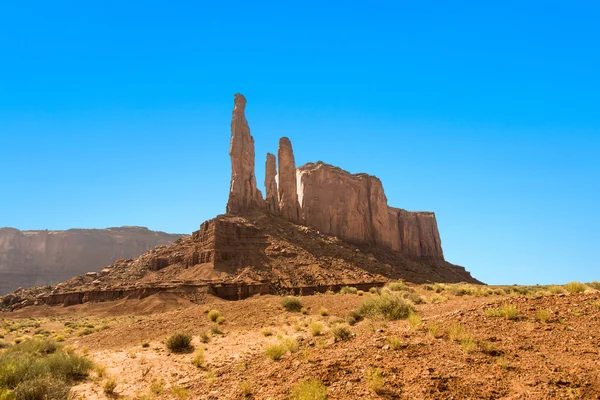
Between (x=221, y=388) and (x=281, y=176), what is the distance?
76.4 m

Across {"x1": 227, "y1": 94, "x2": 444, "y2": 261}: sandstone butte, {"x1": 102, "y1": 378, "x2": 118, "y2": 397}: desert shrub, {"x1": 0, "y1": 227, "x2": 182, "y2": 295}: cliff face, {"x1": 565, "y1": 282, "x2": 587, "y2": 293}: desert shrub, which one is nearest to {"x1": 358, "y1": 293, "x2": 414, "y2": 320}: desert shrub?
{"x1": 565, "y1": 282, "x2": 587, "y2": 293}: desert shrub

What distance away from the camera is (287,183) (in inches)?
3374

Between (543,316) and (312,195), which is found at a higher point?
(312,195)

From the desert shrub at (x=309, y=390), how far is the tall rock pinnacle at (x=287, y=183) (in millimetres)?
70072

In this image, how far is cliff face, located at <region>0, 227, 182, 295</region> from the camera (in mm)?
130375

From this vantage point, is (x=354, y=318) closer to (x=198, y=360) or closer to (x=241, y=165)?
(x=198, y=360)

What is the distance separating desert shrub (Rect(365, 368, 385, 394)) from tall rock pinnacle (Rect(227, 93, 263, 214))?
210 ft

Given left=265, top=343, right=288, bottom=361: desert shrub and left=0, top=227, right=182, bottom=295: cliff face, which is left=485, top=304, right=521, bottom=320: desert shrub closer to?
left=265, top=343, right=288, bottom=361: desert shrub

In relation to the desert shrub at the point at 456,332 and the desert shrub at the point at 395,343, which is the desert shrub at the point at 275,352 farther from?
the desert shrub at the point at 456,332

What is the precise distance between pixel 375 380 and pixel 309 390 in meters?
1.40

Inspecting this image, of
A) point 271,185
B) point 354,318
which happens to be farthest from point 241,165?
point 354,318

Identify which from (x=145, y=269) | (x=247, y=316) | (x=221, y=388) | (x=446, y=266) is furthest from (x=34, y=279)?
(x=221, y=388)

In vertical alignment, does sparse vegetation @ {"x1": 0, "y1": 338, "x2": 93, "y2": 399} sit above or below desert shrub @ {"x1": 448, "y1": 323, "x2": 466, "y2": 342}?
below

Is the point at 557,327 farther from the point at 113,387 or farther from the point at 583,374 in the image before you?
the point at 113,387
